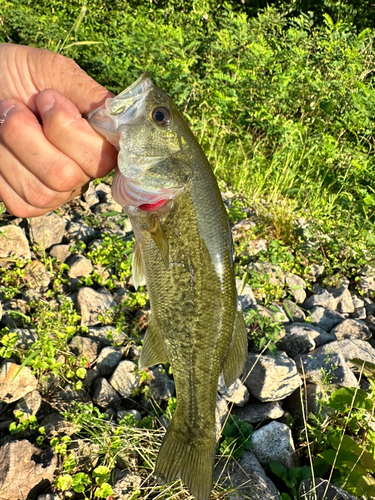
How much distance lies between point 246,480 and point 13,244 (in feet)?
8.51

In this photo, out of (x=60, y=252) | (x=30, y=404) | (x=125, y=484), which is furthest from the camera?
(x=60, y=252)

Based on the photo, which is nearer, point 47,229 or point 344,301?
point 47,229

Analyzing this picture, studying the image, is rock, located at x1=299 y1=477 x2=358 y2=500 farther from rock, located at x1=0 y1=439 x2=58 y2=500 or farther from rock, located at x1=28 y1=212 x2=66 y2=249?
rock, located at x1=28 y1=212 x2=66 y2=249

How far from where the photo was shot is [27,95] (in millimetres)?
2143

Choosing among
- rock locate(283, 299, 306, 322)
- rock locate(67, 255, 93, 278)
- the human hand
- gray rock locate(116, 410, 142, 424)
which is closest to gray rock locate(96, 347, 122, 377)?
gray rock locate(116, 410, 142, 424)

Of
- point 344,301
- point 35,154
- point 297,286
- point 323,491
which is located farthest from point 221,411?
point 344,301

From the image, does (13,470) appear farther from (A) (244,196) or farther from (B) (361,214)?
(B) (361,214)

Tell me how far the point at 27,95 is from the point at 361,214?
14.6 feet

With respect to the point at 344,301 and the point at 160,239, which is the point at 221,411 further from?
the point at 344,301

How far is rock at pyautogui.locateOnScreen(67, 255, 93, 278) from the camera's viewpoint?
3780mm

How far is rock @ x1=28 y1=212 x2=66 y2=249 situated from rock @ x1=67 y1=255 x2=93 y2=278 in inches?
13.8

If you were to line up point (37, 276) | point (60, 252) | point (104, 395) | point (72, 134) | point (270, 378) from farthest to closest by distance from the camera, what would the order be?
1. point (60, 252)
2. point (37, 276)
3. point (270, 378)
4. point (104, 395)
5. point (72, 134)

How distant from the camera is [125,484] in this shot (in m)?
2.45

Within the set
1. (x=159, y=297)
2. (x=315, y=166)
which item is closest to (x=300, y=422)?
(x=159, y=297)
